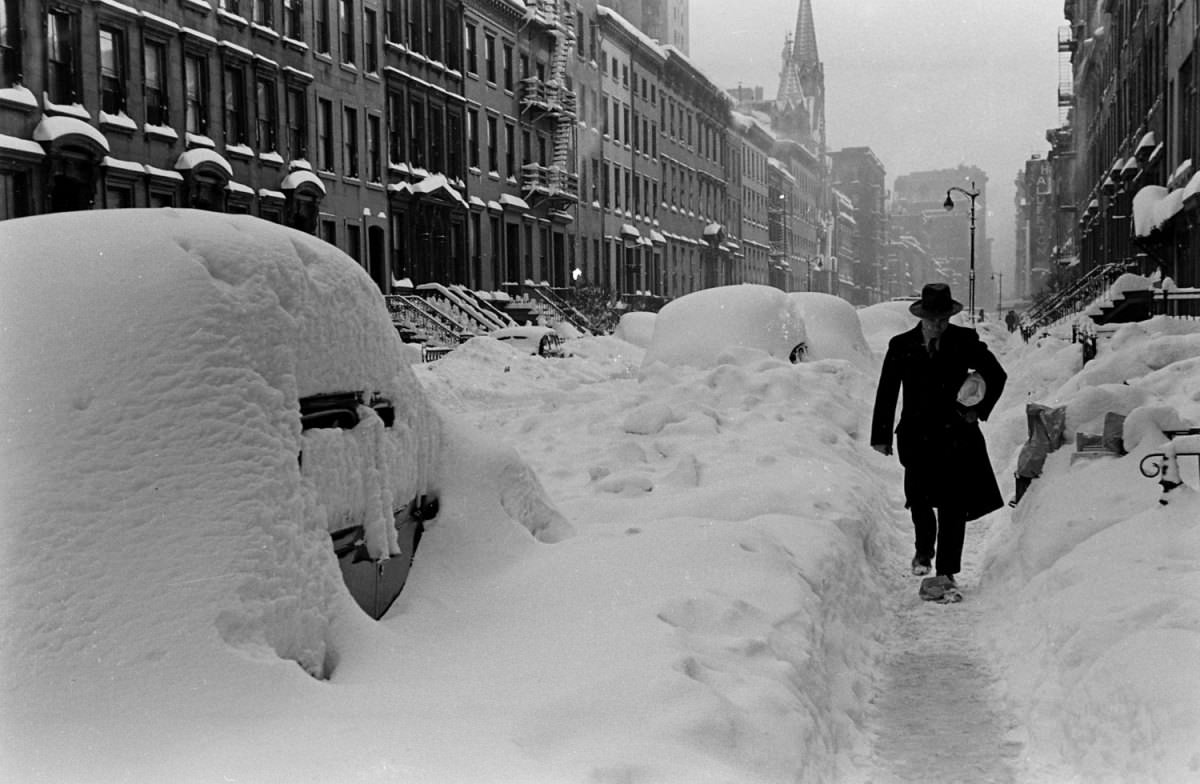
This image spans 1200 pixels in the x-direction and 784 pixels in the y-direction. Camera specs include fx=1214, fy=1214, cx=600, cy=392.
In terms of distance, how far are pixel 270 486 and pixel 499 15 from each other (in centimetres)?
4278

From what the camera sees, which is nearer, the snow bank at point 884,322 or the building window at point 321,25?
the snow bank at point 884,322

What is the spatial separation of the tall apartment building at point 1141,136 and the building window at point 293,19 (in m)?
21.4

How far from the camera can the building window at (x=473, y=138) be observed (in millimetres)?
42156

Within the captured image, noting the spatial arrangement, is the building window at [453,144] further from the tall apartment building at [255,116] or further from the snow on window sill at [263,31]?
the snow on window sill at [263,31]

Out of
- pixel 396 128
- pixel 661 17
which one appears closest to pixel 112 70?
pixel 396 128

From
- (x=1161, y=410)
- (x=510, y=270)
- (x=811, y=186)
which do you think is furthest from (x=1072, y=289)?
(x=811, y=186)

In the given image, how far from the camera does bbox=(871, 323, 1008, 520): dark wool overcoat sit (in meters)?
7.51

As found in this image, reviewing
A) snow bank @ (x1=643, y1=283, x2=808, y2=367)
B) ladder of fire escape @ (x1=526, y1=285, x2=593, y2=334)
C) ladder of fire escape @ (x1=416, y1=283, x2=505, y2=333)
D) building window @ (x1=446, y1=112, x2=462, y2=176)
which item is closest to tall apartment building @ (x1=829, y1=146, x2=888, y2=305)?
ladder of fire escape @ (x1=526, y1=285, x2=593, y2=334)

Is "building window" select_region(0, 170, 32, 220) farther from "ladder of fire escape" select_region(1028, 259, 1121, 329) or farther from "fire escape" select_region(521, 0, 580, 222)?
"ladder of fire escape" select_region(1028, 259, 1121, 329)

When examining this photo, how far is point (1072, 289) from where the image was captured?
43031 mm

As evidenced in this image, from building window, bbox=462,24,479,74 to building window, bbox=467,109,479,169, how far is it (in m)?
1.53

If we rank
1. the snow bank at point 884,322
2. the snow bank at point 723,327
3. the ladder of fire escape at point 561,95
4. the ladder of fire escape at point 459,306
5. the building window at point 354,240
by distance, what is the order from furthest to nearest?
1. the ladder of fire escape at point 561,95
2. the ladder of fire escape at point 459,306
3. the building window at point 354,240
4. the snow bank at point 884,322
5. the snow bank at point 723,327

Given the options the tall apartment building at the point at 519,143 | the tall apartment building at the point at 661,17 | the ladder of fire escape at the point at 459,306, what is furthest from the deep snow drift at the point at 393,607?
the tall apartment building at the point at 661,17

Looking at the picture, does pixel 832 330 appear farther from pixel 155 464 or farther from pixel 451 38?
pixel 451 38
